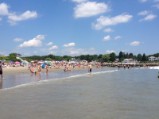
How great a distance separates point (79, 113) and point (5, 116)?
2.84 meters

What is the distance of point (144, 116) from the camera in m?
12.5

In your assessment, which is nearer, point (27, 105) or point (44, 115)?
point (44, 115)

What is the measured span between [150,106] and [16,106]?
6001 millimetres

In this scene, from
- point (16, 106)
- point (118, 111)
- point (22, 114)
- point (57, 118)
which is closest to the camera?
point (57, 118)

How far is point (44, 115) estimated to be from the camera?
41.1ft

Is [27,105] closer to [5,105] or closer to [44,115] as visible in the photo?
[5,105]

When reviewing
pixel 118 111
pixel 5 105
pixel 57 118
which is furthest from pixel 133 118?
pixel 5 105

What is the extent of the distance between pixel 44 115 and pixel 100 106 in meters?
3.34

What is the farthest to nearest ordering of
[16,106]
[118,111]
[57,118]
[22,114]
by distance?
[16,106] → [118,111] → [22,114] → [57,118]

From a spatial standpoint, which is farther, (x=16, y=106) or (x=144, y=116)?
(x=16, y=106)

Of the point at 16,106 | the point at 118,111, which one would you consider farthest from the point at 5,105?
the point at 118,111

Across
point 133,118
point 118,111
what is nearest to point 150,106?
point 118,111

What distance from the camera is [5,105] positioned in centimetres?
1488

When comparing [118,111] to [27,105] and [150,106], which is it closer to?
[150,106]
